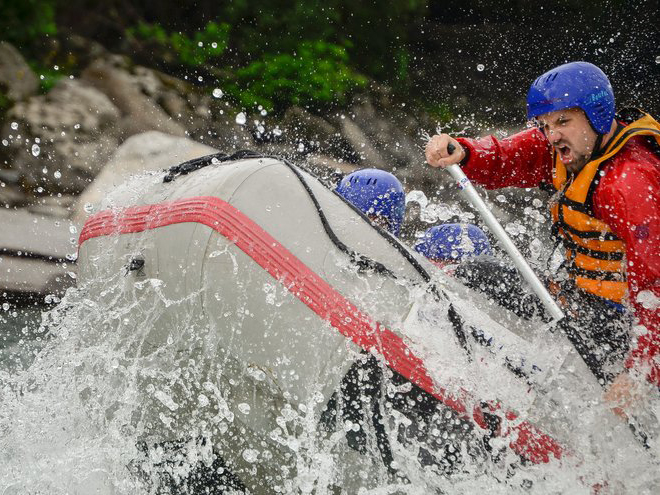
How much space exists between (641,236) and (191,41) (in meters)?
7.16

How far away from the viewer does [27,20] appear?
7.76 meters

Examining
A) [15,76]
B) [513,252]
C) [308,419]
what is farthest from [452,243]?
[15,76]

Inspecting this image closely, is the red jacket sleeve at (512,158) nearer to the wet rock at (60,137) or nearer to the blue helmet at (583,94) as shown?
the blue helmet at (583,94)

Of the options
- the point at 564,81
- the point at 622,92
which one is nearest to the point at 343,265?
the point at 564,81

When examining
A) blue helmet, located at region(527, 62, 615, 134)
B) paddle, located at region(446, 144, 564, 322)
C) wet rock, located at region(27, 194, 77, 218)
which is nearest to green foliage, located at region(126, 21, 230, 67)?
wet rock, located at region(27, 194, 77, 218)

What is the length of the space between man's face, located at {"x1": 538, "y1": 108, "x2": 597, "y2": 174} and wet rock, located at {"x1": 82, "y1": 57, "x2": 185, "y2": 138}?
5504 mm

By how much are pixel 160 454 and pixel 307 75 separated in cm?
629

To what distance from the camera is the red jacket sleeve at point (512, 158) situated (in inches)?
127

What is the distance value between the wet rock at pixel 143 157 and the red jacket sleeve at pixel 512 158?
344 cm

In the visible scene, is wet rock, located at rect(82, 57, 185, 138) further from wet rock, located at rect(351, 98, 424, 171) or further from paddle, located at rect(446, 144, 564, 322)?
paddle, located at rect(446, 144, 564, 322)

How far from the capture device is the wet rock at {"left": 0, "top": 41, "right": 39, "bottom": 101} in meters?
7.40

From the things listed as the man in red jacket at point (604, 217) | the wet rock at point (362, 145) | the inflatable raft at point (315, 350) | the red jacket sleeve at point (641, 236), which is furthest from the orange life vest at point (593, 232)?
the wet rock at point (362, 145)

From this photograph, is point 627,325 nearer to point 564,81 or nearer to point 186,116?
point 564,81

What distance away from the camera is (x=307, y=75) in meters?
8.34
